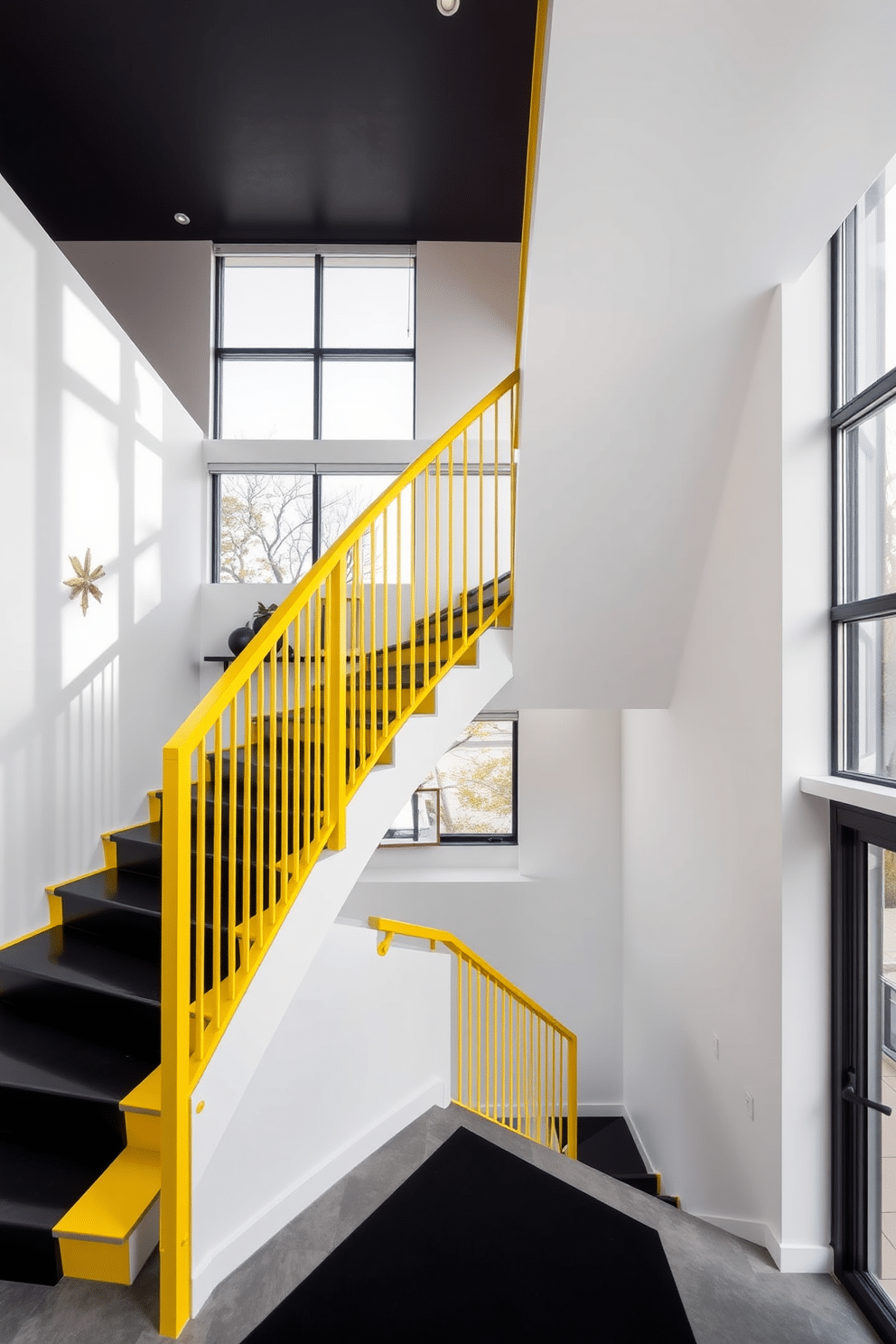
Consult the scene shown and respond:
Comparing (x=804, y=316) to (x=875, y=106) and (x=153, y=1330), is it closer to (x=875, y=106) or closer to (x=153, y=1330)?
(x=875, y=106)

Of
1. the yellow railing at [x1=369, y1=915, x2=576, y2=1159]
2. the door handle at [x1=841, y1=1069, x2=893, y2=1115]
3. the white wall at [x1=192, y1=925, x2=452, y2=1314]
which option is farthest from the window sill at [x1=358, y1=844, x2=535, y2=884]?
the door handle at [x1=841, y1=1069, x2=893, y2=1115]

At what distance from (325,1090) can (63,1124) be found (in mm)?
949

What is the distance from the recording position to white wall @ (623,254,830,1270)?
266 cm

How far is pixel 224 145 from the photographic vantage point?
4539 mm

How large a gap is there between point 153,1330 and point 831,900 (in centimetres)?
243

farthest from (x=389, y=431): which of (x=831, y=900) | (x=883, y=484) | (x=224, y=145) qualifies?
(x=831, y=900)

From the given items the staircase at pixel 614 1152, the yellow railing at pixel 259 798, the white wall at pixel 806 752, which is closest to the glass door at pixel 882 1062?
the white wall at pixel 806 752

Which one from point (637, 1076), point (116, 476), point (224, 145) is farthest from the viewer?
point (637, 1076)

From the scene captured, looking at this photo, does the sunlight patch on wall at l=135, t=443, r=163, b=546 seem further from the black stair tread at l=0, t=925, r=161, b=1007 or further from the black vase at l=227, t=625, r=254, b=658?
the black stair tread at l=0, t=925, r=161, b=1007

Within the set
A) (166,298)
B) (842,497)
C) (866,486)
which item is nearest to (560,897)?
(842,497)

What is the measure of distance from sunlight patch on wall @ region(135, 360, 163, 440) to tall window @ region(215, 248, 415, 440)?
55.5 inches

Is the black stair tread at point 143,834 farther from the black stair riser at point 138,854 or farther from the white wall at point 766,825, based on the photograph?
the white wall at point 766,825

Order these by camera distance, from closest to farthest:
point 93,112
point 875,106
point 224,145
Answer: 1. point 875,106
2. point 93,112
3. point 224,145

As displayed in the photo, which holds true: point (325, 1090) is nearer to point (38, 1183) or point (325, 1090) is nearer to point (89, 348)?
point (38, 1183)
